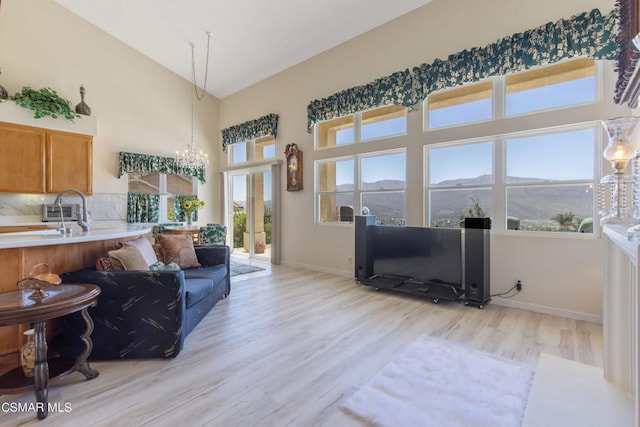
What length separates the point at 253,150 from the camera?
22.9 ft

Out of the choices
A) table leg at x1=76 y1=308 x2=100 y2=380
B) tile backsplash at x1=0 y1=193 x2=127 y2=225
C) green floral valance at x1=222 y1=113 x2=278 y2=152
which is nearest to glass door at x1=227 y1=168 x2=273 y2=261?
green floral valance at x1=222 y1=113 x2=278 y2=152

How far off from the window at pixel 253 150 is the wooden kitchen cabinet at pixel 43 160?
9.64 feet

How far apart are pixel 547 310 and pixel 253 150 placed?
6143 millimetres

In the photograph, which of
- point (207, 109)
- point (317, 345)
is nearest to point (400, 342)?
point (317, 345)

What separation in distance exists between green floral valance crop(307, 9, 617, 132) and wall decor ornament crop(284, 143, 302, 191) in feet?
3.63

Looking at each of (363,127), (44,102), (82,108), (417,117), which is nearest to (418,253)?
(417,117)

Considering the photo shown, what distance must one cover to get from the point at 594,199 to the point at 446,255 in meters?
1.61

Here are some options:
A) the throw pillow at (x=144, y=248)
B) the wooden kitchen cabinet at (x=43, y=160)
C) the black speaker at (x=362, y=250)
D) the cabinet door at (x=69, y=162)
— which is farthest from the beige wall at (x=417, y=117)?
the wooden kitchen cabinet at (x=43, y=160)

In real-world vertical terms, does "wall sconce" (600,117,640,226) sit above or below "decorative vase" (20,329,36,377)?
above

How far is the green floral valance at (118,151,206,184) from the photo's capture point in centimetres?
599

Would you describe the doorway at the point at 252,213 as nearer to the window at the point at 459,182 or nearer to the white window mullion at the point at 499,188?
the window at the point at 459,182

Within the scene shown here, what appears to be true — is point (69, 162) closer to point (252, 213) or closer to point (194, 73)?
point (194, 73)

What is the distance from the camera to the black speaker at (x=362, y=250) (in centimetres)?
446

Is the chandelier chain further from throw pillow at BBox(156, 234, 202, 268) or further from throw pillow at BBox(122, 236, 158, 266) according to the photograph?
throw pillow at BBox(122, 236, 158, 266)
